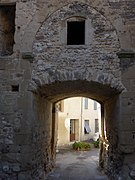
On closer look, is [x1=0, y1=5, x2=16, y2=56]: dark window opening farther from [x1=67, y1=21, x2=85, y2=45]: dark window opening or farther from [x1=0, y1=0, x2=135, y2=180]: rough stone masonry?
[x1=67, y1=21, x2=85, y2=45]: dark window opening

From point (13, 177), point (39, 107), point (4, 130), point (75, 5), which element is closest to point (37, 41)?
point (75, 5)

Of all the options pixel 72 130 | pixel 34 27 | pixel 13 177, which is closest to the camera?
pixel 13 177

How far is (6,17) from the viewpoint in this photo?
24.7 feet

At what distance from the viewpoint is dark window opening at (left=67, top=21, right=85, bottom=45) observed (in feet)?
22.7

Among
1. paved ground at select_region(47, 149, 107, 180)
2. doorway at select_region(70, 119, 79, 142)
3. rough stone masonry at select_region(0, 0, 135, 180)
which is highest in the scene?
rough stone masonry at select_region(0, 0, 135, 180)

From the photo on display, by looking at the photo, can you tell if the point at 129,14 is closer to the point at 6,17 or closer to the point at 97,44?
the point at 97,44

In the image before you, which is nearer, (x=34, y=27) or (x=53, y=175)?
(x=34, y=27)

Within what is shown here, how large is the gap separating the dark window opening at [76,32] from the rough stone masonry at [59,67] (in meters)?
0.06

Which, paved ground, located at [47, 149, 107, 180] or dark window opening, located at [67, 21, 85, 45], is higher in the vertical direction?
dark window opening, located at [67, 21, 85, 45]

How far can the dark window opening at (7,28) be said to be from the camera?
23.9 feet

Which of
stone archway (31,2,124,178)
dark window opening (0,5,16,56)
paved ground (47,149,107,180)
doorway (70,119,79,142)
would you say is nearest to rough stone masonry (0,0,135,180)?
stone archway (31,2,124,178)

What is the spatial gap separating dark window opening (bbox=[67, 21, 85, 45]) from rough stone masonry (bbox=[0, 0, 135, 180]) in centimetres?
6

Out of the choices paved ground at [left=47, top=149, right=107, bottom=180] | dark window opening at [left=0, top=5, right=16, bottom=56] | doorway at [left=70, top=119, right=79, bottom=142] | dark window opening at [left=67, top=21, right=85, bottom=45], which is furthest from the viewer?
doorway at [left=70, top=119, right=79, bottom=142]

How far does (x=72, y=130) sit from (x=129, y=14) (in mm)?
15353
